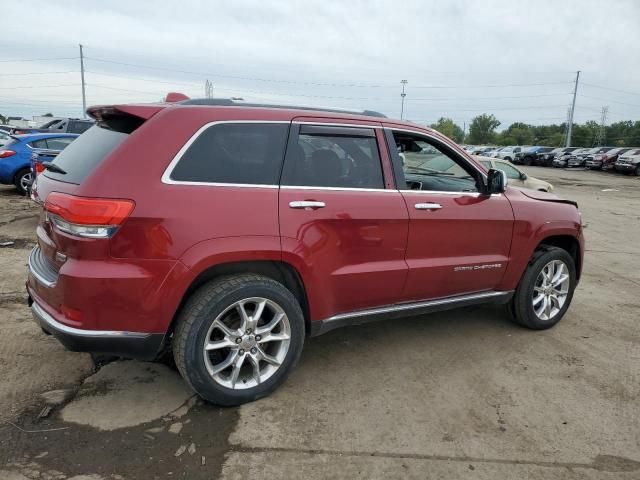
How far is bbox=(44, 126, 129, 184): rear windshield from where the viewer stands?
2963mm

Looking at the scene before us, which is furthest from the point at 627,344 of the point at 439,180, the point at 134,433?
the point at 134,433

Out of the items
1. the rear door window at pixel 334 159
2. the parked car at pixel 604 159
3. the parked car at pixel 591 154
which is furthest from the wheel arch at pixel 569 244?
the parked car at pixel 591 154

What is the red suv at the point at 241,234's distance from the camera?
2.81m

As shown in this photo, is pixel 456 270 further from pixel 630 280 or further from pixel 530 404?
pixel 630 280

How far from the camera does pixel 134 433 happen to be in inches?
115

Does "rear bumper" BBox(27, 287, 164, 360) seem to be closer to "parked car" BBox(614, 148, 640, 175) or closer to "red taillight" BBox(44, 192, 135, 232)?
"red taillight" BBox(44, 192, 135, 232)

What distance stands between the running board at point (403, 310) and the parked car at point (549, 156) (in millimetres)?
40744

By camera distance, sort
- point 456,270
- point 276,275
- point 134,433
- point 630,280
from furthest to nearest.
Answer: point 630,280
point 456,270
point 276,275
point 134,433

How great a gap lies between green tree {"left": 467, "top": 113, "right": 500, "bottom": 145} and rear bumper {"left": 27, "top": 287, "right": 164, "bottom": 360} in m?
114

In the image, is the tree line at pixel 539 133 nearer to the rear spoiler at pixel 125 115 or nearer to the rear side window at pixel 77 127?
the rear side window at pixel 77 127

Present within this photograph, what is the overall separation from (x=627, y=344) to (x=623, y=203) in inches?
582

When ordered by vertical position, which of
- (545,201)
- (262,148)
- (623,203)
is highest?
(262,148)

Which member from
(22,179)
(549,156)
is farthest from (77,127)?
(549,156)

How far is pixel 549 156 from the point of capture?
137ft
